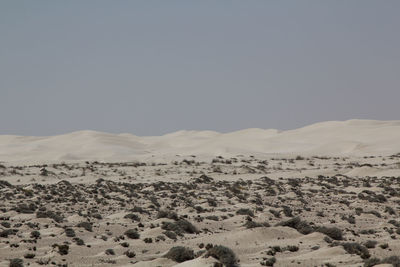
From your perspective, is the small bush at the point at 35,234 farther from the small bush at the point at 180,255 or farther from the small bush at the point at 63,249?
the small bush at the point at 180,255

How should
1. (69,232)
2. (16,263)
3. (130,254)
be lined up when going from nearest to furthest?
(16,263) → (130,254) → (69,232)

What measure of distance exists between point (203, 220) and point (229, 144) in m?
92.0

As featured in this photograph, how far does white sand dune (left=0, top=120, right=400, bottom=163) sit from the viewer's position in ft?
327

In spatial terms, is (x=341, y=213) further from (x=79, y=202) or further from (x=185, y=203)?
(x=79, y=202)

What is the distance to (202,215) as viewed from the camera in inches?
1180

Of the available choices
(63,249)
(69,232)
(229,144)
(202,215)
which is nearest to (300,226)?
(202,215)

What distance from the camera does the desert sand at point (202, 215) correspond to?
705 inches

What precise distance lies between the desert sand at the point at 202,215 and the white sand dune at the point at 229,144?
21693mm

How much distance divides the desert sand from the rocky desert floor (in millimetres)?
52

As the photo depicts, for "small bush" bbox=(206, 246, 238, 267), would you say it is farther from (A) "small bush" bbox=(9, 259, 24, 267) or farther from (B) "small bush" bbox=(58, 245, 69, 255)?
(B) "small bush" bbox=(58, 245, 69, 255)

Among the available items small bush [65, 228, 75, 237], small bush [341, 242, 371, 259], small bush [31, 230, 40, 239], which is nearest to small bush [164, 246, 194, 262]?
small bush [341, 242, 371, 259]

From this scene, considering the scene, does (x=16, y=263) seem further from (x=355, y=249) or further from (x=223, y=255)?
(x=355, y=249)

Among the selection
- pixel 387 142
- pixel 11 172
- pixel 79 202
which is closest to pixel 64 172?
pixel 11 172

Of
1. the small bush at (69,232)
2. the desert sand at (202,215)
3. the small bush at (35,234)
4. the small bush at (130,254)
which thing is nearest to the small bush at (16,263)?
the desert sand at (202,215)
